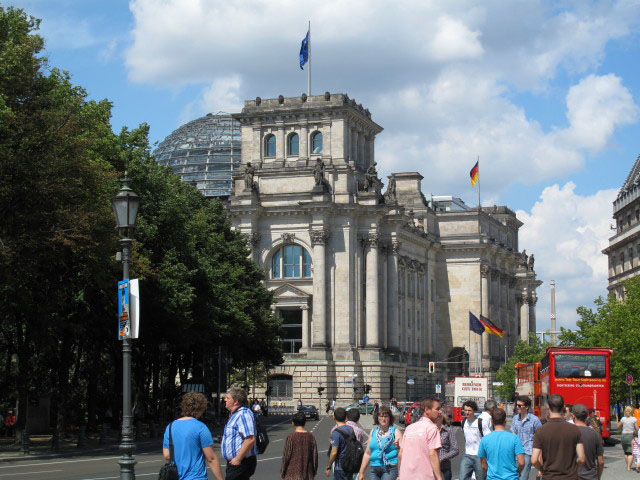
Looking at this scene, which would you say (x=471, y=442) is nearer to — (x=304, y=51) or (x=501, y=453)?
(x=501, y=453)

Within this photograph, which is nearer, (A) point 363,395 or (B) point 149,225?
(B) point 149,225

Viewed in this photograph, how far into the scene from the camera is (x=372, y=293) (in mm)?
105500

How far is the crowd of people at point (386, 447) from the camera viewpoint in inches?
566

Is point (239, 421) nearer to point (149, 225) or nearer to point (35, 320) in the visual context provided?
point (35, 320)

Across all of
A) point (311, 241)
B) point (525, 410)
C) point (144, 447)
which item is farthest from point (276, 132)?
point (525, 410)

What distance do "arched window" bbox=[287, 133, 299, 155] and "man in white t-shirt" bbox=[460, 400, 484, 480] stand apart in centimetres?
8913

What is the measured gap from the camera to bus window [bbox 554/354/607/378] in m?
48.3

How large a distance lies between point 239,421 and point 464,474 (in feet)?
21.4

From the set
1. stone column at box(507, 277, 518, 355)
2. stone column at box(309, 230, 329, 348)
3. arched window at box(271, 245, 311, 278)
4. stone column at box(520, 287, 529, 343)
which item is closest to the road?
stone column at box(309, 230, 329, 348)

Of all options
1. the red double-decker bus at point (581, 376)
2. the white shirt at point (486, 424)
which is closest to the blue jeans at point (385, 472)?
the white shirt at point (486, 424)

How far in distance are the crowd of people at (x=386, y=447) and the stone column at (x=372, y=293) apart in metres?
85.6

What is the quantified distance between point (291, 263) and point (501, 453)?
9151 centimetres

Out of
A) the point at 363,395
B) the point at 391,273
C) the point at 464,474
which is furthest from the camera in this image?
the point at 391,273

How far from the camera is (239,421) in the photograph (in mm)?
15477
